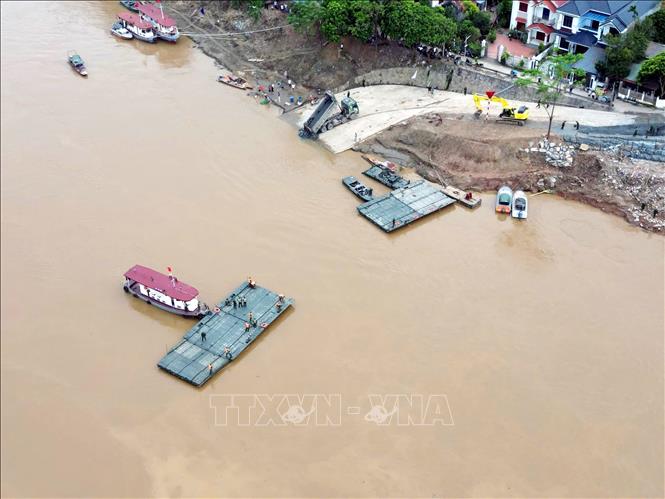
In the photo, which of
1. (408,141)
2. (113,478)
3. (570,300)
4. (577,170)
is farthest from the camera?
(408,141)

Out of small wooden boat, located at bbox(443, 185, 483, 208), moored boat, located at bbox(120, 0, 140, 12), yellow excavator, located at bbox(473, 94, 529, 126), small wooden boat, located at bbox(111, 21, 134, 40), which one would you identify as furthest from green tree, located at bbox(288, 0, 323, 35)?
small wooden boat, located at bbox(443, 185, 483, 208)

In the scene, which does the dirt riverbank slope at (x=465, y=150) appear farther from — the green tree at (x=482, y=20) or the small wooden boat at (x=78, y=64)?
the small wooden boat at (x=78, y=64)

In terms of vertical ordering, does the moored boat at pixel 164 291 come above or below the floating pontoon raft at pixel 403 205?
below

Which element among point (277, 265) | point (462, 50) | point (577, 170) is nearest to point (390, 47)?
point (462, 50)

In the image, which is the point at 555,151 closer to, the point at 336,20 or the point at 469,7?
the point at 469,7

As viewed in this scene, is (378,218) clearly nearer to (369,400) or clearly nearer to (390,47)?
(369,400)

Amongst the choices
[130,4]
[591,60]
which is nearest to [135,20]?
[130,4]

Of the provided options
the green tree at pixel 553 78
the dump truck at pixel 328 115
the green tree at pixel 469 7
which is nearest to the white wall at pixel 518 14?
the green tree at pixel 469 7
